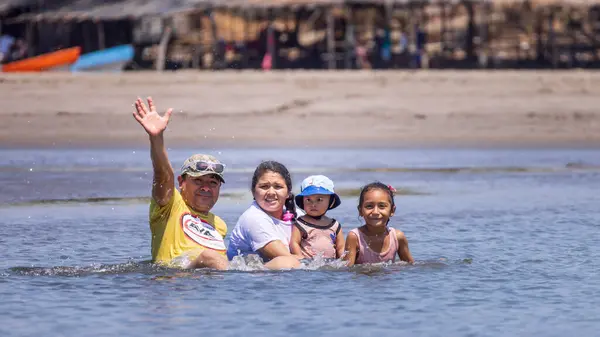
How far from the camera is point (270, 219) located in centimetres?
812

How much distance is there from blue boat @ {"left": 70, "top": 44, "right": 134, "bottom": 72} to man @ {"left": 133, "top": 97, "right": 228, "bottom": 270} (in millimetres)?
24387

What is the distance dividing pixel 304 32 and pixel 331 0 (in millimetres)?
10791

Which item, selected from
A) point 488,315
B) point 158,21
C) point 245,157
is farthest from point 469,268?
point 158,21

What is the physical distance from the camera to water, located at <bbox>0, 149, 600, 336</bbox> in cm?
688

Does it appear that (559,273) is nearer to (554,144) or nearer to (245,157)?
(245,157)

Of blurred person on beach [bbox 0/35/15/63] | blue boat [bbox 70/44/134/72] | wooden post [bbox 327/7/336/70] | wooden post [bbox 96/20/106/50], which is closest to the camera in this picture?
blue boat [bbox 70/44/134/72]

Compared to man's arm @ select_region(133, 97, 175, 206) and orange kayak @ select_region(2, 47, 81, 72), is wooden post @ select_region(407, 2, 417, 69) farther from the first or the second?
man's arm @ select_region(133, 97, 175, 206)

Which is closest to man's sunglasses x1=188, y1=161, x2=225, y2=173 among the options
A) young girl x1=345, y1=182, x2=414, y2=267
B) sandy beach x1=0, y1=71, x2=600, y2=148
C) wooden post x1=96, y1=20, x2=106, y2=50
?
young girl x1=345, y1=182, x2=414, y2=267

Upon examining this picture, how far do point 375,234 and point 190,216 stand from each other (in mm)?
1263

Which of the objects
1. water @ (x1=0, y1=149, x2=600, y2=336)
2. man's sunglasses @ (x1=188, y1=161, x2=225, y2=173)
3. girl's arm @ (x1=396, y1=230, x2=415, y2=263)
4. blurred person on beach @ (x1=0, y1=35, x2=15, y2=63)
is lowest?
water @ (x1=0, y1=149, x2=600, y2=336)

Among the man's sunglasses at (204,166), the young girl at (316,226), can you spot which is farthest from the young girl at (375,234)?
the man's sunglasses at (204,166)

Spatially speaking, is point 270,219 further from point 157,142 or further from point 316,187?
point 157,142

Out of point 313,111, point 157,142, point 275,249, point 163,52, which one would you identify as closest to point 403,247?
point 275,249

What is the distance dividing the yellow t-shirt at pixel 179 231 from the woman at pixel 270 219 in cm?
23
